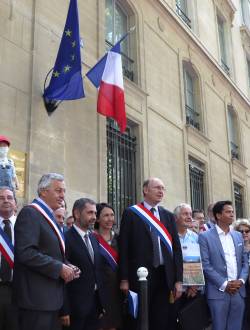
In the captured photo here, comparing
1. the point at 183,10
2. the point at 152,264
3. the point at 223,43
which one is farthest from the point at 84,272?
the point at 223,43

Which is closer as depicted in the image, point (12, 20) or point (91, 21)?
point (12, 20)

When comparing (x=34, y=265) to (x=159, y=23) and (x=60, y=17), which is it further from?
(x=159, y=23)

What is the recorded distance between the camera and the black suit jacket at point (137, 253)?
478 centimetres

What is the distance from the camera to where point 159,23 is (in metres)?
13.0

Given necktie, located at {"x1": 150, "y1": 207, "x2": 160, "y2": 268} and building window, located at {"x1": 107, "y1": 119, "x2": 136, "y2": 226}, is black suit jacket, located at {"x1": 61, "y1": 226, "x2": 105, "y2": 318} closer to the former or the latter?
necktie, located at {"x1": 150, "y1": 207, "x2": 160, "y2": 268}

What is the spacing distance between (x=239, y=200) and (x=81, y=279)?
14.6 m

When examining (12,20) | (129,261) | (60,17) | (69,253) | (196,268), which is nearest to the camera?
(69,253)

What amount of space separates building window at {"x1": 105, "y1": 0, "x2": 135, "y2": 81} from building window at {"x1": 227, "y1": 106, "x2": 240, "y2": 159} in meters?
7.71

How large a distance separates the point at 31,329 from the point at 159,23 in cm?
1102

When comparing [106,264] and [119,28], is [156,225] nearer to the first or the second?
[106,264]

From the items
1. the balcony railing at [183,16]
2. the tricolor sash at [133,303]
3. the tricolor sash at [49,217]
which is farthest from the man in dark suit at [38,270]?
the balcony railing at [183,16]

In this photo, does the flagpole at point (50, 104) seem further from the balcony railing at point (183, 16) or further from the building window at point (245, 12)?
the building window at point (245, 12)

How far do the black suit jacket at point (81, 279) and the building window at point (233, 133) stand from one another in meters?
14.2

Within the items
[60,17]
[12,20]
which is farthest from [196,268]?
[60,17]
